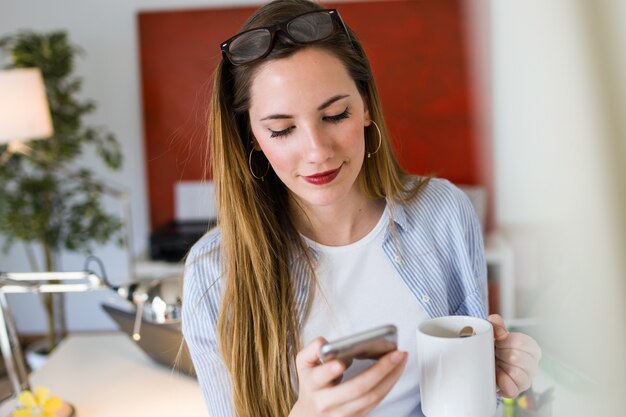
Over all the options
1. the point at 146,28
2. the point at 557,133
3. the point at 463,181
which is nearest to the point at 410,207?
the point at 557,133

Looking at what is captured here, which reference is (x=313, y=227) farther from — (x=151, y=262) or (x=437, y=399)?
(x=151, y=262)

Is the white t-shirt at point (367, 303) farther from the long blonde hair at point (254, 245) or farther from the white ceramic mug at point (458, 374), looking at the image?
the white ceramic mug at point (458, 374)

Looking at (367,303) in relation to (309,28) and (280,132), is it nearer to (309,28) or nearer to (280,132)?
(280,132)

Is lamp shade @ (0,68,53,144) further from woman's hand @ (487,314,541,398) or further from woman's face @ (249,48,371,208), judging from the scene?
woman's hand @ (487,314,541,398)

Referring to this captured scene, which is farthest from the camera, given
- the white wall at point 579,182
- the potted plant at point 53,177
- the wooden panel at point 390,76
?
the wooden panel at point 390,76

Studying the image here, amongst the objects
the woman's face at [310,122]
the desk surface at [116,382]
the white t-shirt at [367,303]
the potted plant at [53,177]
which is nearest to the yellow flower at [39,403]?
the desk surface at [116,382]

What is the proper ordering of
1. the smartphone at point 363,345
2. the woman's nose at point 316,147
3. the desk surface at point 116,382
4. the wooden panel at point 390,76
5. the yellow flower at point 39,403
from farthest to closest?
the wooden panel at point 390,76 < the desk surface at point 116,382 < the yellow flower at point 39,403 < the woman's nose at point 316,147 < the smartphone at point 363,345

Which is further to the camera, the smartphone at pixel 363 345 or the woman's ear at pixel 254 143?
the woman's ear at pixel 254 143

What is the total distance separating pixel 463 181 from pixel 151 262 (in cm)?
177

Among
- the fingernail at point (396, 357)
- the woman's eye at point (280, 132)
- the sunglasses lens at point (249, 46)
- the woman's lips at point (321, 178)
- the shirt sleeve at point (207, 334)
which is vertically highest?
the sunglasses lens at point (249, 46)

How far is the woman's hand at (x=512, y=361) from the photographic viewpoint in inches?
31.4

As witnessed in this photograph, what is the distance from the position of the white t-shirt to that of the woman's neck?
19 millimetres

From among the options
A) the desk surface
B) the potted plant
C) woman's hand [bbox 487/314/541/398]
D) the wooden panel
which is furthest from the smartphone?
the wooden panel

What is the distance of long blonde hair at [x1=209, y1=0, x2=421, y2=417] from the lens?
1030mm
